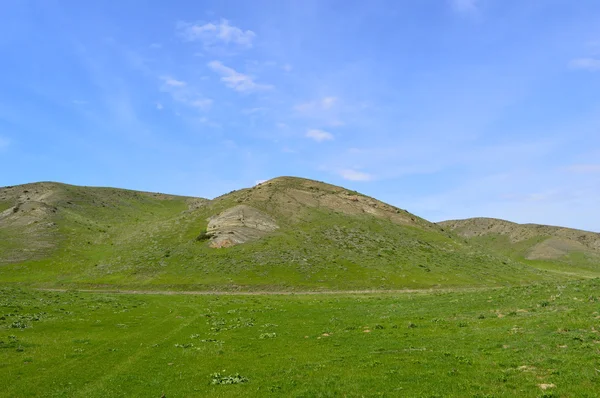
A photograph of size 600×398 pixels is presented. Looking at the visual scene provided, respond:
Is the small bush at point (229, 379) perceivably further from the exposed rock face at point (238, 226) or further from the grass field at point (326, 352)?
the exposed rock face at point (238, 226)

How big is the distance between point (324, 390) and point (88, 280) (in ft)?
292

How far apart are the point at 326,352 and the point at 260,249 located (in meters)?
79.0

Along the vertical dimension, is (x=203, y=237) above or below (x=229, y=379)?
above

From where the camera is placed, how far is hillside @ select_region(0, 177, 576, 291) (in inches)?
3531

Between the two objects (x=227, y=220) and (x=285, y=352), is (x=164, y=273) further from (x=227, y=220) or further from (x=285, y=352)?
(x=285, y=352)

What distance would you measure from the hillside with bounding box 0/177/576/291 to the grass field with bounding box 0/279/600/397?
153ft

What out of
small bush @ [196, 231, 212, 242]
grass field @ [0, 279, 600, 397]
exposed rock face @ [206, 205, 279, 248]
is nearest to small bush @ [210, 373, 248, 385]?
grass field @ [0, 279, 600, 397]

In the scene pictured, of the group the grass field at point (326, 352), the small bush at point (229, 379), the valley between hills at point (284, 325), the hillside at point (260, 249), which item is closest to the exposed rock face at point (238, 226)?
the hillside at point (260, 249)

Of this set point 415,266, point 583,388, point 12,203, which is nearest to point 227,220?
point 415,266

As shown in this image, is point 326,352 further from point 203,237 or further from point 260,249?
point 203,237

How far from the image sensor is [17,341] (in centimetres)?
3014

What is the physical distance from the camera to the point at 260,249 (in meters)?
103

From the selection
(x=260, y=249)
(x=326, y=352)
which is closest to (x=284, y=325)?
(x=326, y=352)

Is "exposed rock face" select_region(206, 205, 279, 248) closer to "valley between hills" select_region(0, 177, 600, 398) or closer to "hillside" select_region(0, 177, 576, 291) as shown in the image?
"hillside" select_region(0, 177, 576, 291)
